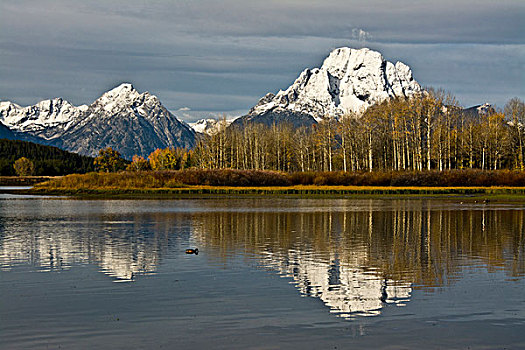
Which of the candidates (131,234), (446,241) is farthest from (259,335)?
(131,234)

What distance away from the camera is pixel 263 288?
1972 centimetres

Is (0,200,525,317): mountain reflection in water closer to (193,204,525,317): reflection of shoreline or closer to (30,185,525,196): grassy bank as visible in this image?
(193,204,525,317): reflection of shoreline

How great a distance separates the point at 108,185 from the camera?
97.4 meters

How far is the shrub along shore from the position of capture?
89062 mm

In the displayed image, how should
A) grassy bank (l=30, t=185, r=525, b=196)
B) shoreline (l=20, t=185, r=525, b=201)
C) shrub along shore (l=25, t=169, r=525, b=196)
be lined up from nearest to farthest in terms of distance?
shoreline (l=20, t=185, r=525, b=201), grassy bank (l=30, t=185, r=525, b=196), shrub along shore (l=25, t=169, r=525, b=196)

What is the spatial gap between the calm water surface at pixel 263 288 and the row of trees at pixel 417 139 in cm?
8094

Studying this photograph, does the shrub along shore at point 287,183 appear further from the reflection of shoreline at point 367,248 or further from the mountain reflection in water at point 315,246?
the mountain reflection in water at point 315,246

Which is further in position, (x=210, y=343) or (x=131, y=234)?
(x=131, y=234)

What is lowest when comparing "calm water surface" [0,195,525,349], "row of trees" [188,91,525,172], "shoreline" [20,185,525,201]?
"calm water surface" [0,195,525,349]

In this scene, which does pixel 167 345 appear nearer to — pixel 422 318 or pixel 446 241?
pixel 422 318

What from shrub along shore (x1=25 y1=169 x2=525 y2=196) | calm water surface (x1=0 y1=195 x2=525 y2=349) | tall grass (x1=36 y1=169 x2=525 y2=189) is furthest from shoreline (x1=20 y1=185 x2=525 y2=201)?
calm water surface (x1=0 y1=195 x2=525 y2=349)

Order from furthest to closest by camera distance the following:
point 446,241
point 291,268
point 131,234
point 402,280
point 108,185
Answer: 1. point 108,185
2. point 131,234
3. point 446,241
4. point 291,268
5. point 402,280

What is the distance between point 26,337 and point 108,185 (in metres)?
85.3

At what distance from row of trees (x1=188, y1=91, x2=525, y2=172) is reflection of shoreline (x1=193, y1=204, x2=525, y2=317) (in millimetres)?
67850
